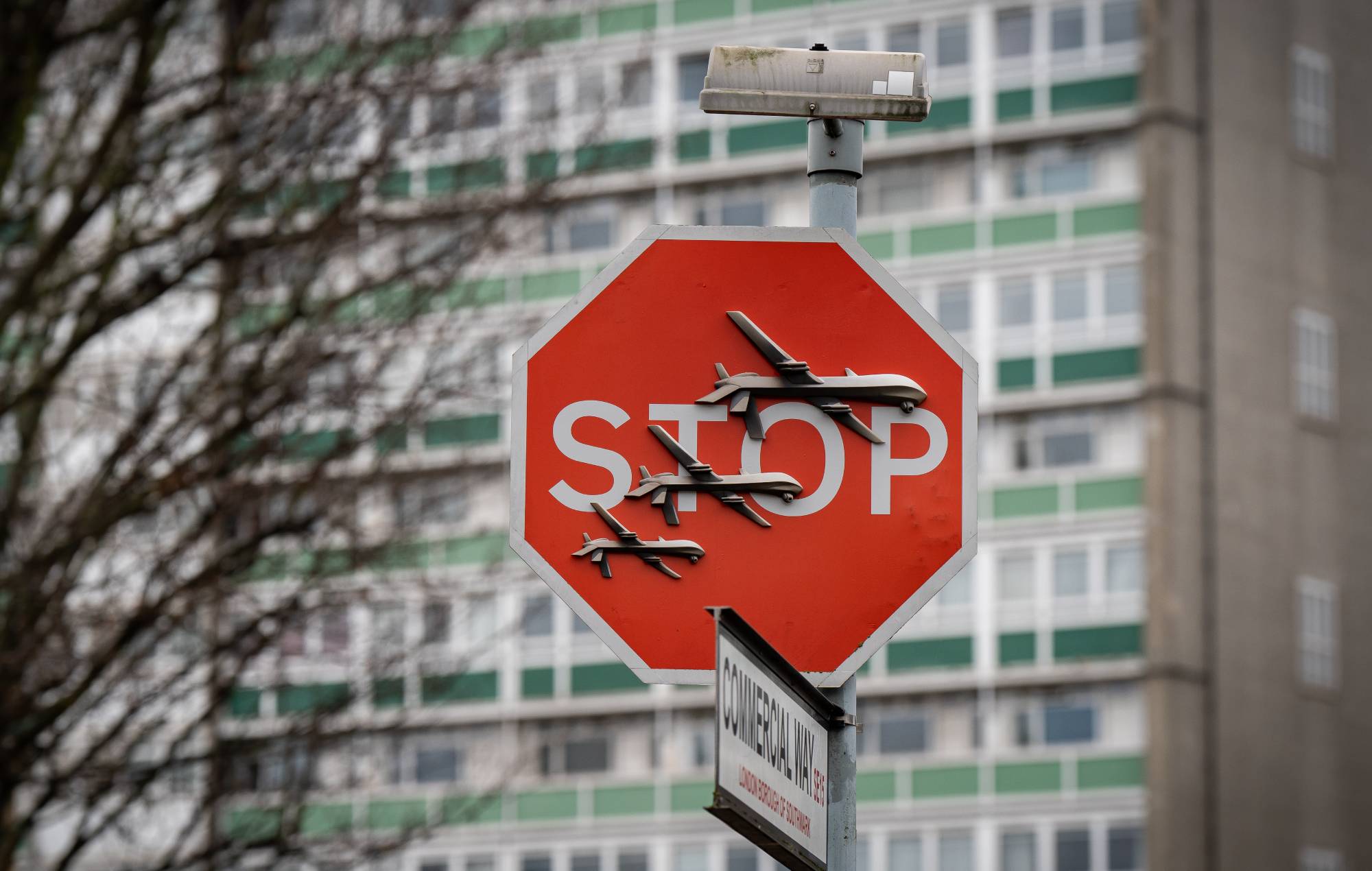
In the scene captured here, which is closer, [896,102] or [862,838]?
[896,102]

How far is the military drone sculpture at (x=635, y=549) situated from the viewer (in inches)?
183

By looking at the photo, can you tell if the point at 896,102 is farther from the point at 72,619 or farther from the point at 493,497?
the point at 493,497

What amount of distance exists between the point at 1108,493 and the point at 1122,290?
3368mm

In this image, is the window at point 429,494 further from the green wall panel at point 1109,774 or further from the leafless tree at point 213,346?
the green wall panel at point 1109,774

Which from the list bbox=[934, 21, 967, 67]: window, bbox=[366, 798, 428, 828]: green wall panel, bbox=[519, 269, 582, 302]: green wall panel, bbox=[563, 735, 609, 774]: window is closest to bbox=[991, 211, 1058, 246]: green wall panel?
bbox=[934, 21, 967, 67]: window

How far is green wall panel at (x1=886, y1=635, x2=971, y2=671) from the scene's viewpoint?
141 feet

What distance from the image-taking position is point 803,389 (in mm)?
4738

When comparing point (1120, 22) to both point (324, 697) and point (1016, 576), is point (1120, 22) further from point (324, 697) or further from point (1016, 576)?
point (324, 697)

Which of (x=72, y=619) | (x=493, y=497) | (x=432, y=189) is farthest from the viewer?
(x=493, y=497)

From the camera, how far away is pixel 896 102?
4895 millimetres

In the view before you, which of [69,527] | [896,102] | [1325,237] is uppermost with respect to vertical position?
[1325,237]

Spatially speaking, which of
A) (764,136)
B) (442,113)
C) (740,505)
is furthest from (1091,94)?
(740,505)

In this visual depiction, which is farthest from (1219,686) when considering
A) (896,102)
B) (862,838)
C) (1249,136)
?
(896,102)

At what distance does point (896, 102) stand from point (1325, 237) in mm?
41307
